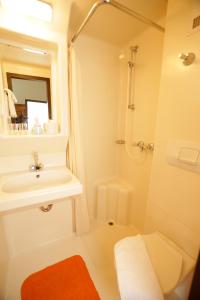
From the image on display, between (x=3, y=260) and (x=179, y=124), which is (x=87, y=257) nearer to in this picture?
(x=3, y=260)

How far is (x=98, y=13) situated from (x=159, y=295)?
6.84 ft

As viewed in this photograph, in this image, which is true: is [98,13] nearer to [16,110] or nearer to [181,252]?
[16,110]

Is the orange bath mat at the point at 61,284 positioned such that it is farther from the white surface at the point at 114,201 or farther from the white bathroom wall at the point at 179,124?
the white bathroom wall at the point at 179,124

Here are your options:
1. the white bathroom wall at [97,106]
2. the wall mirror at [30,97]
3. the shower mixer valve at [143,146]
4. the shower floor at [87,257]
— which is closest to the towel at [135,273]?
the shower floor at [87,257]

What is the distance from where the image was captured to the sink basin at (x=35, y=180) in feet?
4.17

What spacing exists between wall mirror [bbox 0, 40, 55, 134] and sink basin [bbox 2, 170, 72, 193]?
43 centimetres

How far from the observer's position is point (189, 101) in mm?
933

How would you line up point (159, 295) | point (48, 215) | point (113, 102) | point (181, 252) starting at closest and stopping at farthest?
point (159, 295), point (181, 252), point (48, 215), point (113, 102)

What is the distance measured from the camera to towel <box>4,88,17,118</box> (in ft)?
4.26

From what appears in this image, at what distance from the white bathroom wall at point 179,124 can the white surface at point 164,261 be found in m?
0.10

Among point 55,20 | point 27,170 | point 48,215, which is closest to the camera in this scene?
point 55,20

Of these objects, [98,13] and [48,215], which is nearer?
[98,13]

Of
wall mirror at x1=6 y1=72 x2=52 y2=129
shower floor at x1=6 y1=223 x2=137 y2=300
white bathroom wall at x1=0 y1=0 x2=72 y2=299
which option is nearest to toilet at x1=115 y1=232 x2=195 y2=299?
shower floor at x1=6 y1=223 x2=137 y2=300

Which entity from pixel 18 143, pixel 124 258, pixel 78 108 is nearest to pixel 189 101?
pixel 78 108
